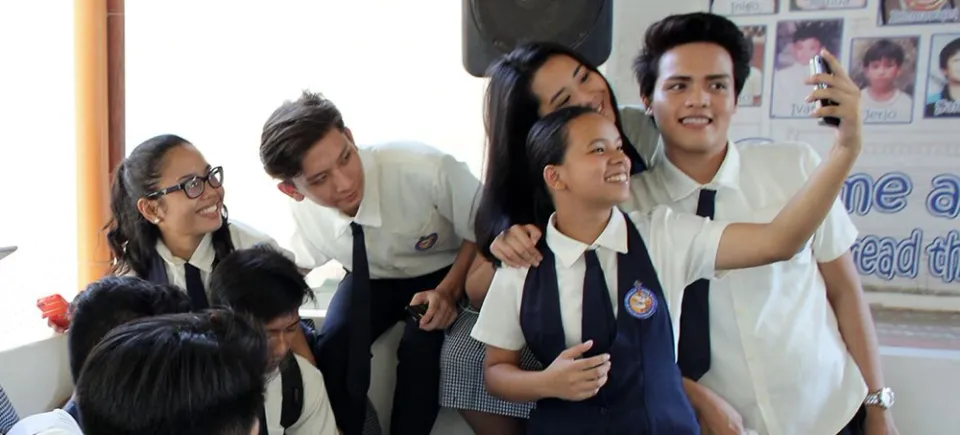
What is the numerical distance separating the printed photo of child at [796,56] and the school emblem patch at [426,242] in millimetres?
915

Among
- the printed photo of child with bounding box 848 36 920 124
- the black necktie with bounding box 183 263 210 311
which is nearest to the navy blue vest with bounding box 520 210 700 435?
the black necktie with bounding box 183 263 210 311

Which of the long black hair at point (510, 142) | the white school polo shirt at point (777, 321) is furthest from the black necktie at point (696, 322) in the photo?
the long black hair at point (510, 142)

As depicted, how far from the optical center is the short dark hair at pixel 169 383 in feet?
2.64

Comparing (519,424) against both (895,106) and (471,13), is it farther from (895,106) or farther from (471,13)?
(895,106)

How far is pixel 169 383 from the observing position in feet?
2.65

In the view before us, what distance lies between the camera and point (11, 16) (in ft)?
7.32

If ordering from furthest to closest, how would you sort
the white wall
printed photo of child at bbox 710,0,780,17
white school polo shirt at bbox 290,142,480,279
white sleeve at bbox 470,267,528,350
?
the white wall
printed photo of child at bbox 710,0,780,17
white school polo shirt at bbox 290,142,480,279
white sleeve at bbox 470,267,528,350

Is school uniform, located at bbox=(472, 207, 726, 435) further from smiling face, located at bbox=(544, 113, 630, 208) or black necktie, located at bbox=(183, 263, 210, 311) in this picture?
black necktie, located at bbox=(183, 263, 210, 311)

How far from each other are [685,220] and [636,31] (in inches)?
36.2

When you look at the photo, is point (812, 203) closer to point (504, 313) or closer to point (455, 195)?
point (504, 313)

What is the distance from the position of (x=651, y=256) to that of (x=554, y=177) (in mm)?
201

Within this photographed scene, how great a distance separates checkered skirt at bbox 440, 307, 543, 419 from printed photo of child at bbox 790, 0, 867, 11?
1.12 m

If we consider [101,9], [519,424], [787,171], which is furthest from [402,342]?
[101,9]

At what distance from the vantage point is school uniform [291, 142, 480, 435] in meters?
1.61
